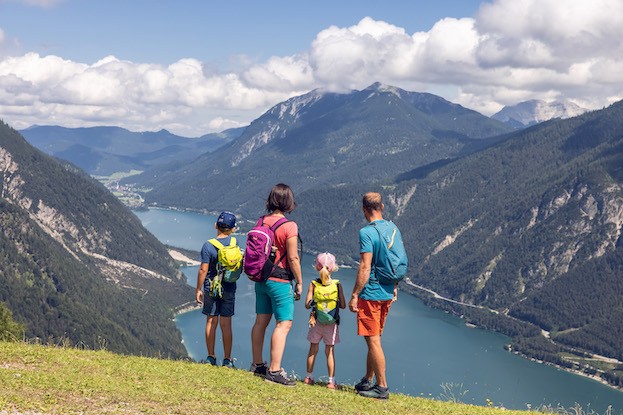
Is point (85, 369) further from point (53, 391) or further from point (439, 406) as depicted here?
point (439, 406)

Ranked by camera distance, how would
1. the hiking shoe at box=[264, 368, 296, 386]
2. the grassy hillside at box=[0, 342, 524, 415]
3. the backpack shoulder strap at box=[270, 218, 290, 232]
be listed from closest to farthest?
the grassy hillside at box=[0, 342, 524, 415]
the backpack shoulder strap at box=[270, 218, 290, 232]
the hiking shoe at box=[264, 368, 296, 386]

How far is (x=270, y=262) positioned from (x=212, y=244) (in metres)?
2.34

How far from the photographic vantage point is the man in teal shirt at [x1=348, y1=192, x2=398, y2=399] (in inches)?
647

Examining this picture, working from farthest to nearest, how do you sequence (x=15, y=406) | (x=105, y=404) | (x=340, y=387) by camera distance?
(x=340, y=387) → (x=105, y=404) → (x=15, y=406)

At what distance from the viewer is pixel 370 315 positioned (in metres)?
16.8

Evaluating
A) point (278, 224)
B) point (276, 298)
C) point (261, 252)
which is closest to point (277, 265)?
point (261, 252)

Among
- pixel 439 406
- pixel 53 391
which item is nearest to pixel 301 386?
pixel 439 406

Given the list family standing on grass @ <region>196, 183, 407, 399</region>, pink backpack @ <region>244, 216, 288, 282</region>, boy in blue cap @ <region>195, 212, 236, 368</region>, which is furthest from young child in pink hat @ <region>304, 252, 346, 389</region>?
boy in blue cap @ <region>195, 212, 236, 368</region>

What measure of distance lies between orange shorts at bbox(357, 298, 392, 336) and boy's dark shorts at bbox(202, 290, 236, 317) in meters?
3.81

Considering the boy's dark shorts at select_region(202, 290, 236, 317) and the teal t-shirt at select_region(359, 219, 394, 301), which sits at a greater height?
the teal t-shirt at select_region(359, 219, 394, 301)

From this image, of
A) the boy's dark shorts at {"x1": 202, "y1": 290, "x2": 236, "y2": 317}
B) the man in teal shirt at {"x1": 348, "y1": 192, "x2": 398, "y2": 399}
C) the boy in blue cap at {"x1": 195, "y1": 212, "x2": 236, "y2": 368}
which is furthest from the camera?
the boy's dark shorts at {"x1": 202, "y1": 290, "x2": 236, "y2": 317}

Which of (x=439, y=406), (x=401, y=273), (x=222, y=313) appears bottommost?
(x=439, y=406)

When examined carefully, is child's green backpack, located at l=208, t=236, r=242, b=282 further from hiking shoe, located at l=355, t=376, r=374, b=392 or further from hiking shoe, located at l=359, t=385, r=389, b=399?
hiking shoe, located at l=359, t=385, r=389, b=399

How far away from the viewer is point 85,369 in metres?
16.1
